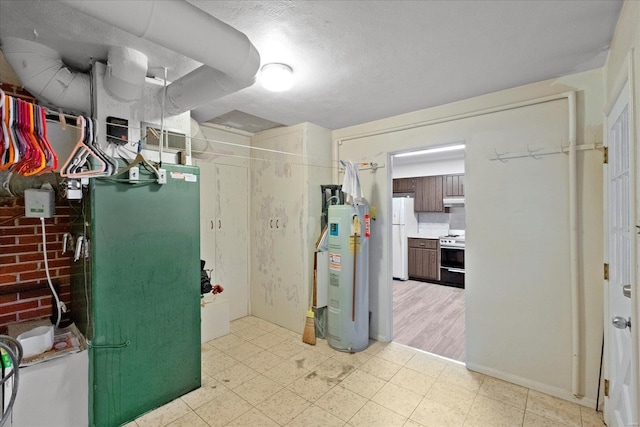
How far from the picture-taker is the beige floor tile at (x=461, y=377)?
230cm

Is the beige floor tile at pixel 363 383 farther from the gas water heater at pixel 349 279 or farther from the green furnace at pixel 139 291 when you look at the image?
the green furnace at pixel 139 291

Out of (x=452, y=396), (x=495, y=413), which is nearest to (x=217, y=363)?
(x=452, y=396)

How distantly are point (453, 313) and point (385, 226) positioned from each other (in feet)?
6.13

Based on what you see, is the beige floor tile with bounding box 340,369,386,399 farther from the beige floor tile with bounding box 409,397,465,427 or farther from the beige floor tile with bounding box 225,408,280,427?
the beige floor tile with bounding box 225,408,280,427

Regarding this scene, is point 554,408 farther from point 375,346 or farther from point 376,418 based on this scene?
point 375,346

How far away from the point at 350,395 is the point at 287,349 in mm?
927

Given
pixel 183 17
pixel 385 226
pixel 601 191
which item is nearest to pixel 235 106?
pixel 183 17

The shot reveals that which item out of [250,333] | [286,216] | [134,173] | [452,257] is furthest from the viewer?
[452,257]

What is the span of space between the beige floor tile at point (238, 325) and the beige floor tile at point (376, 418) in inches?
74.7

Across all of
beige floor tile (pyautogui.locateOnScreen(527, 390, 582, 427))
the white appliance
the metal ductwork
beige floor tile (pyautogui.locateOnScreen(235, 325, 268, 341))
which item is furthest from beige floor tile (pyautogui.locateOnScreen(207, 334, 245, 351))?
the white appliance

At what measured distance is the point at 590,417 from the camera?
1.92 metres

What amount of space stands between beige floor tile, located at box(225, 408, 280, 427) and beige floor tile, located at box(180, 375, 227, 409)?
1.13ft

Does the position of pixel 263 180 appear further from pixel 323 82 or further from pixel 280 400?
pixel 280 400

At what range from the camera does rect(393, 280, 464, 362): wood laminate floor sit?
3.01m
